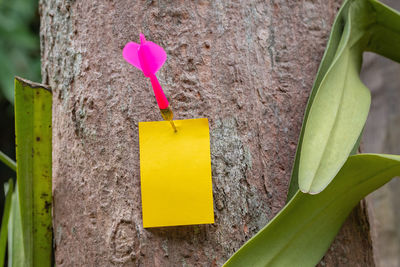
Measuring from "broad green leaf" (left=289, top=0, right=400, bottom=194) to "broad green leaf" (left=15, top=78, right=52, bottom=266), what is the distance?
30 centimetres

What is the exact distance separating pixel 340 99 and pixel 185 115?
16 cm

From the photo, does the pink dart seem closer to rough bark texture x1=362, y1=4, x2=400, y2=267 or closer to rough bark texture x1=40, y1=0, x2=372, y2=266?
rough bark texture x1=40, y1=0, x2=372, y2=266

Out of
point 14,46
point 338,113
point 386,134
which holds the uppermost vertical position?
point 14,46

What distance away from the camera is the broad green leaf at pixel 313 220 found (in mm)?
392

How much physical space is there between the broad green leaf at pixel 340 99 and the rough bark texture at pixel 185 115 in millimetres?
39

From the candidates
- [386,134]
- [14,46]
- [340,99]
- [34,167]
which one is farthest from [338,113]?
[14,46]

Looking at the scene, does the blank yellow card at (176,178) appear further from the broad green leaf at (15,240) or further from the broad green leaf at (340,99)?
the broad green leaf at (15,240)

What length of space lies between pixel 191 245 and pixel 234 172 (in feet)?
0.29

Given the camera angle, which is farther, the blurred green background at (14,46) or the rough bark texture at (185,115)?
the blurred green background at (14,46)

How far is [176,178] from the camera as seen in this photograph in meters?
0.43

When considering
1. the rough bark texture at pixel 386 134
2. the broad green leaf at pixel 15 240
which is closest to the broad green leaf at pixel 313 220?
the broad green leaf at pixel 15 240

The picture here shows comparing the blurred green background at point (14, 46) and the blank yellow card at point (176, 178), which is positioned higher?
the blurred green background at point (14, 46)

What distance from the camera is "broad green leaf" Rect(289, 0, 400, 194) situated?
0.37 meters

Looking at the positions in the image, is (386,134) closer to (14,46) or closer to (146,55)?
(146,55)
